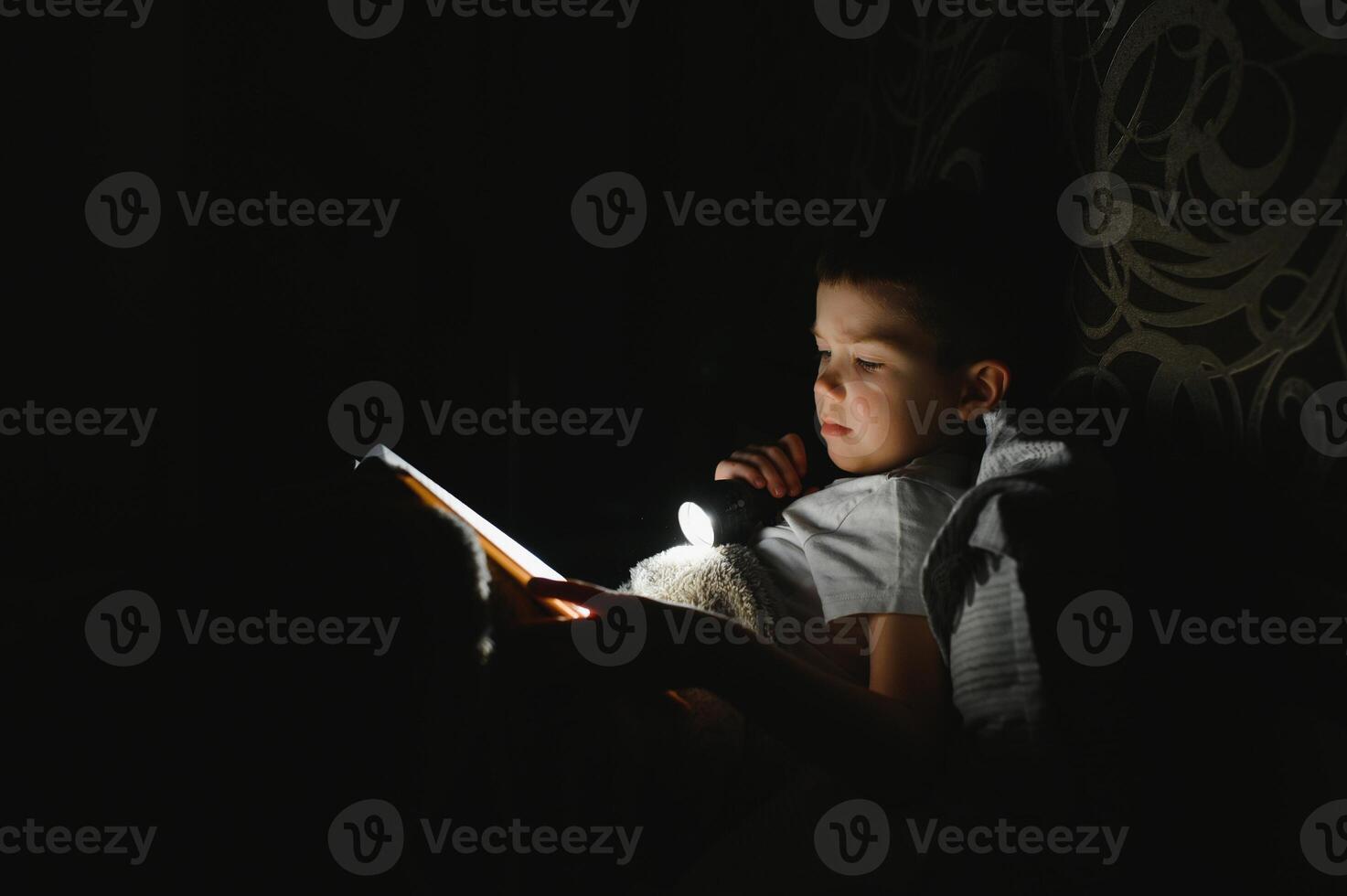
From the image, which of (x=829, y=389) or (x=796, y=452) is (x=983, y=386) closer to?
(x=829, y=389)

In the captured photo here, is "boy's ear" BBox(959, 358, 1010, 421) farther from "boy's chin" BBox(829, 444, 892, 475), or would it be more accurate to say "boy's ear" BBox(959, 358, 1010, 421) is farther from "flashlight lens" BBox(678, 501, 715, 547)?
"flashlight lens" BBox(678, 501, 715, 547)

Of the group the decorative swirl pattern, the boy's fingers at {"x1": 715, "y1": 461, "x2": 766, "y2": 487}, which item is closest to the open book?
the boy's fingers at {"x1": 715, "y1": 461, "x2": 766, "y2": 487}

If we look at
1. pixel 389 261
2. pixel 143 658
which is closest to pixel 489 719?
pixel 143 658

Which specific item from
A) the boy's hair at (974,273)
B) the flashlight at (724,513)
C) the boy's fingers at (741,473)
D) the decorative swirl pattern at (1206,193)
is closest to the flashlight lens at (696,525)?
the flashlight at (724,513)

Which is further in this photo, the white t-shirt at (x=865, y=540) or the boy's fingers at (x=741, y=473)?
the boy's fingers at (x=741, y=473)

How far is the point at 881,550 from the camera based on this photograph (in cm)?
86

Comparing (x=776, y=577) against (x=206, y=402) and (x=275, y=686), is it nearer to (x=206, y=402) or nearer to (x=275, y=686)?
(x=275, y=686)

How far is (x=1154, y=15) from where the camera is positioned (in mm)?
Result: 814

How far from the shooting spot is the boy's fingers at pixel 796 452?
1190 millimetres

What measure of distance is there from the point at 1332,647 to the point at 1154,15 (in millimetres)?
642

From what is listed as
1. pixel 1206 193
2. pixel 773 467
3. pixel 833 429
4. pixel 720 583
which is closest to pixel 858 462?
pixel 833 429

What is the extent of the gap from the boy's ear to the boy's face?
0.04 feet

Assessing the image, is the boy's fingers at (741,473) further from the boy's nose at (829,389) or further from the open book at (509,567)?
the open book at (509,567)

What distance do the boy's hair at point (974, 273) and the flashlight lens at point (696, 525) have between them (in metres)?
0.35
